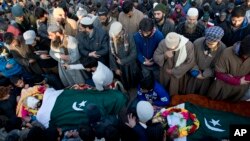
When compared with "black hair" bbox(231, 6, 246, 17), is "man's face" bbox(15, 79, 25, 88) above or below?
below

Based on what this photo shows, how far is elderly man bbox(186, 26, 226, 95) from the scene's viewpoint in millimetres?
3767

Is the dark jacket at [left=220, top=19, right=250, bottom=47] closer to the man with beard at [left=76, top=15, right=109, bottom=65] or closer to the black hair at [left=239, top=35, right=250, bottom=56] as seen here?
the black hair at [left=239, top=35, right=250, bottom=56]

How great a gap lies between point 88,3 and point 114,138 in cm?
578

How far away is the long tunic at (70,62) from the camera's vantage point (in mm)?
4914

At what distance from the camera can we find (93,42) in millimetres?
4863

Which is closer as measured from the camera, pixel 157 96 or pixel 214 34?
pixel 214 34

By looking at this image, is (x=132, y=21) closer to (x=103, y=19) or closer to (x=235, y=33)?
(x=103, y=19)

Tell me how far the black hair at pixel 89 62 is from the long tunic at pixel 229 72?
6.66 ft

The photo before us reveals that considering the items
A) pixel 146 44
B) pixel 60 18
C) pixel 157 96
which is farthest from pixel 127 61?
pixel 60 18

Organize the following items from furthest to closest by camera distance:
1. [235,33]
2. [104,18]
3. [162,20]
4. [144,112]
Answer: [104,18]
[162,20]
[235,33]
[144,112]

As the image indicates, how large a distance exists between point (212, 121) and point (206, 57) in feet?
3.35

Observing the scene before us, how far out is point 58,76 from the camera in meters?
5.61

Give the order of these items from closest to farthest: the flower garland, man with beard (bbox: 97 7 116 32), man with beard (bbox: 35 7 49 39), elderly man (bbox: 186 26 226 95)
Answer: the flower garland
elderly man (bbox: 186 26 226 95)
man with beard (bbox: 97 7 116 32)
man with beard (bbox: 35 7 49 39)

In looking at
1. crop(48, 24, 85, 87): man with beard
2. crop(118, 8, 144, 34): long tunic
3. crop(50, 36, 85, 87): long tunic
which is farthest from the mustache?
crop(118, 8, 144, 34): long tunic
